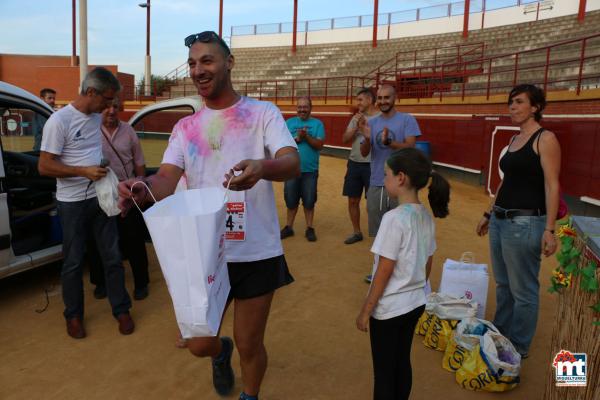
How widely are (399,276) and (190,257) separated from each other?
42.3 inches

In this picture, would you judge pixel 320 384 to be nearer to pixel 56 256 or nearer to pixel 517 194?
pixel 517 194

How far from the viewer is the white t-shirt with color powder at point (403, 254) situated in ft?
7.45

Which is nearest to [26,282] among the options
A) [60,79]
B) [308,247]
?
[308,247]

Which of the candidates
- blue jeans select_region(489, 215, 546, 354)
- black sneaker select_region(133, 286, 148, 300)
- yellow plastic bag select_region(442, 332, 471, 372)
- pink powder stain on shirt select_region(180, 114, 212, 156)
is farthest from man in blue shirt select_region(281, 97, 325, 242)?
pink powder stain on shirt select_region(180, 114, 212, 156)

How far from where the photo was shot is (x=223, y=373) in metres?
2.88

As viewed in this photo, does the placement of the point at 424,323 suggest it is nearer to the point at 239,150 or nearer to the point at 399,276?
the point at 399,276

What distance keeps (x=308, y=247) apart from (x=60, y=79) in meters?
32.4

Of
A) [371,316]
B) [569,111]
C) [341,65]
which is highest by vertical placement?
[341,65]

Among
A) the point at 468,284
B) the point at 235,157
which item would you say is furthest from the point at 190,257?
the point at 468,284

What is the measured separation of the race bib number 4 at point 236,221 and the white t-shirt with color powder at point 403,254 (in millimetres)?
624

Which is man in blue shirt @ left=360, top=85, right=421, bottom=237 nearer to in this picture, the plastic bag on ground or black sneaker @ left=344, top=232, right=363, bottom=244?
the plastic bag on ground

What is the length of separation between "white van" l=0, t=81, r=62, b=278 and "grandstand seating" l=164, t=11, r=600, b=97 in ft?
37.3

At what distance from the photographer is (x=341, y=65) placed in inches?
1098

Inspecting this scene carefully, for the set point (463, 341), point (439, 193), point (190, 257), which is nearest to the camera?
point (190, 257)
